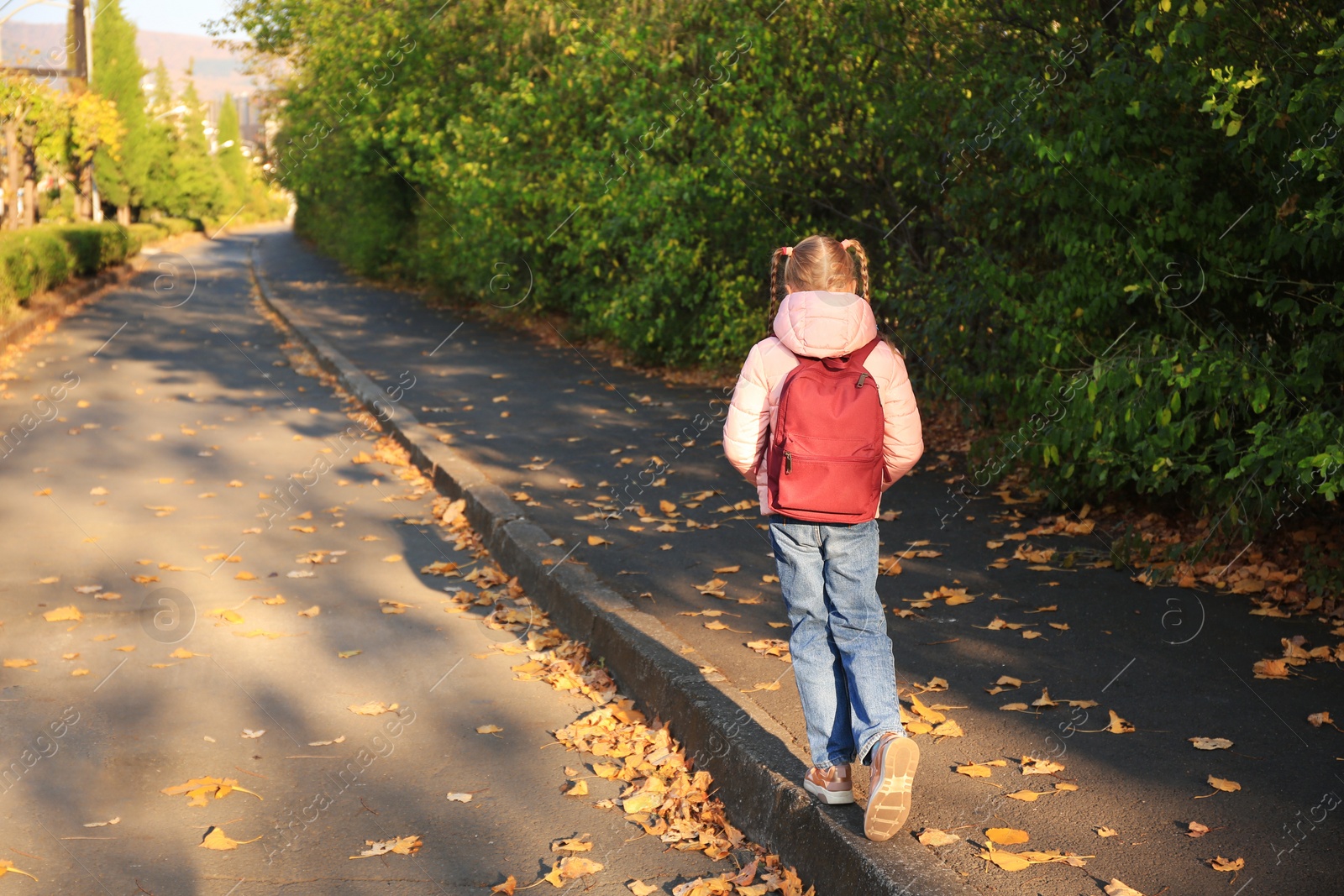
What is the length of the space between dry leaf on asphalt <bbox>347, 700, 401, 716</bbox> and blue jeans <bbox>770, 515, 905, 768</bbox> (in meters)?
2.03

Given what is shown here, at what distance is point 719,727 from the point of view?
14.4 feet

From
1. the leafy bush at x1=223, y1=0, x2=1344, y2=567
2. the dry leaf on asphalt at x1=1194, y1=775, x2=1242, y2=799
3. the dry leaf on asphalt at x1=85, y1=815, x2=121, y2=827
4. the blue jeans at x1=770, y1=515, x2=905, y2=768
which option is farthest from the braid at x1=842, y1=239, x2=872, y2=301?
the dry leaf on asphalt at x1=85, y1=815, x2=121, y2=827

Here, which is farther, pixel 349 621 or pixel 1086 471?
pixel 1086 471

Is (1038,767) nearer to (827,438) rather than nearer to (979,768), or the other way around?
(979,768)

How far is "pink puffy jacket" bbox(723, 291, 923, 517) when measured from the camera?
3.54 metres

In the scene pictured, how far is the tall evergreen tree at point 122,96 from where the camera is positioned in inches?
2152

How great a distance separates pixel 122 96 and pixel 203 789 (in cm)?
6117

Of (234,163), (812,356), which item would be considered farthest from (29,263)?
(234,163)

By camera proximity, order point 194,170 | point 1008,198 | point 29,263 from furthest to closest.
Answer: point 194,170 < point 29,263 < point 1008,198

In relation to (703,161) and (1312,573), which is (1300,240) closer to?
(1312,573)

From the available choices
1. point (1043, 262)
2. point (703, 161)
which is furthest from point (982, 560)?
point (703, 161)

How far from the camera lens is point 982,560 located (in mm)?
6867

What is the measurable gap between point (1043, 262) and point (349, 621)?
5345 millimetres

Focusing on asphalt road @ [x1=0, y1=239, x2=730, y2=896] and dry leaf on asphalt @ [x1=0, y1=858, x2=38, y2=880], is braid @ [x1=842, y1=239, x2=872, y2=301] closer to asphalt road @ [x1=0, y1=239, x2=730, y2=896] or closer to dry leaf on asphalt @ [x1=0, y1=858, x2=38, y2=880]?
asphalt road @ [x1=0, y1=239, x2=730, y2=896]
